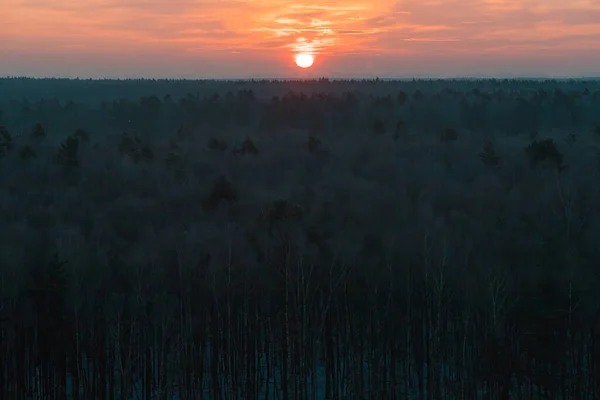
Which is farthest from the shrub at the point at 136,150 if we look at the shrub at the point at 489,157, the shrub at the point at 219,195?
the shrub at the point at 489,157

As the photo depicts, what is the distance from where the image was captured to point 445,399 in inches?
603

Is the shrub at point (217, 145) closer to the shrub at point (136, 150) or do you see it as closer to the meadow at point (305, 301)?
the shrub at point (136, 150)

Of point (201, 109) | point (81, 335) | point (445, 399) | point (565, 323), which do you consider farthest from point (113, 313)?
point (201, 109)

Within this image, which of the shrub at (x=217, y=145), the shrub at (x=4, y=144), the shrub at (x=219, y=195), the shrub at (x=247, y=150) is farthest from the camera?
the shrub at (x=217, y=145)

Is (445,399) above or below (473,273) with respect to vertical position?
below

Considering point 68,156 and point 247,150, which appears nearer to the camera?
point 68,156

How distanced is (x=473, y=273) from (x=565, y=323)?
2.17 m

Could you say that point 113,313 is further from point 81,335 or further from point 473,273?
point 473,273

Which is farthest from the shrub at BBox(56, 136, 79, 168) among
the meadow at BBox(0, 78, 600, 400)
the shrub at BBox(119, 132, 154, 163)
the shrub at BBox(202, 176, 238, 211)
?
the meadow at BBox(0, 78, 600, 400)

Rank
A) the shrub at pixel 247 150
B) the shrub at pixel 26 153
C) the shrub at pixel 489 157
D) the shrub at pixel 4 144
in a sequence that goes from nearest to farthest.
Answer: the shrub at pixel 489 157
the shrub at pixel 26 153
the shrub at pixel 4 144
the shrub at pixel 247 150

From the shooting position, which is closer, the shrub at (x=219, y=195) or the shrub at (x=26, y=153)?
the shrub at (x=219, y=195)

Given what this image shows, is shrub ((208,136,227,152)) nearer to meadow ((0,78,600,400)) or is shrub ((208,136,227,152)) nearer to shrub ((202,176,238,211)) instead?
shrub ((202,176,238,211))

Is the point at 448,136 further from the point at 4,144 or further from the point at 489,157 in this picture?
the point at 4,144

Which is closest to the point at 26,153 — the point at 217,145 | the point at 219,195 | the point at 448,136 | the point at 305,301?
the point at 217,145
